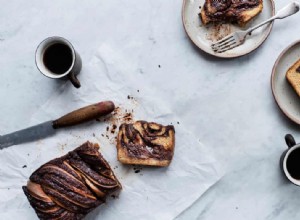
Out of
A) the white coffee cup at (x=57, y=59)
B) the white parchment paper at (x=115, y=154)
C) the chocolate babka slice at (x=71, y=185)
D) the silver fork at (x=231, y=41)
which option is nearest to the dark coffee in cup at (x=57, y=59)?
the white coffee cup at (x=57, y=59)

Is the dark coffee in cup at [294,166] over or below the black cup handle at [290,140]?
below

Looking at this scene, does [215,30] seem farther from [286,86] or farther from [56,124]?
[56,124]

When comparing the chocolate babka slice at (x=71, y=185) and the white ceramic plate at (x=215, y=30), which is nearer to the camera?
the chocolate babka slice at (x=71, y=185)

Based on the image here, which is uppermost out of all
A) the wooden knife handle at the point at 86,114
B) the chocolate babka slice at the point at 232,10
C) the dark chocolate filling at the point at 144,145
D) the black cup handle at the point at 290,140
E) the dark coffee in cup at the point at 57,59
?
the chocolate babka slice at the point at 232,10

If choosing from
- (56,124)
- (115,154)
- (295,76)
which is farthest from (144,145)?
(295,76)

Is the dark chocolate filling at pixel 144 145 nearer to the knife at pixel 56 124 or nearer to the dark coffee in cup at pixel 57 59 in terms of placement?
the knife at pixel 56 124

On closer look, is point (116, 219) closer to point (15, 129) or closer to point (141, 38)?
point (15, 129)
